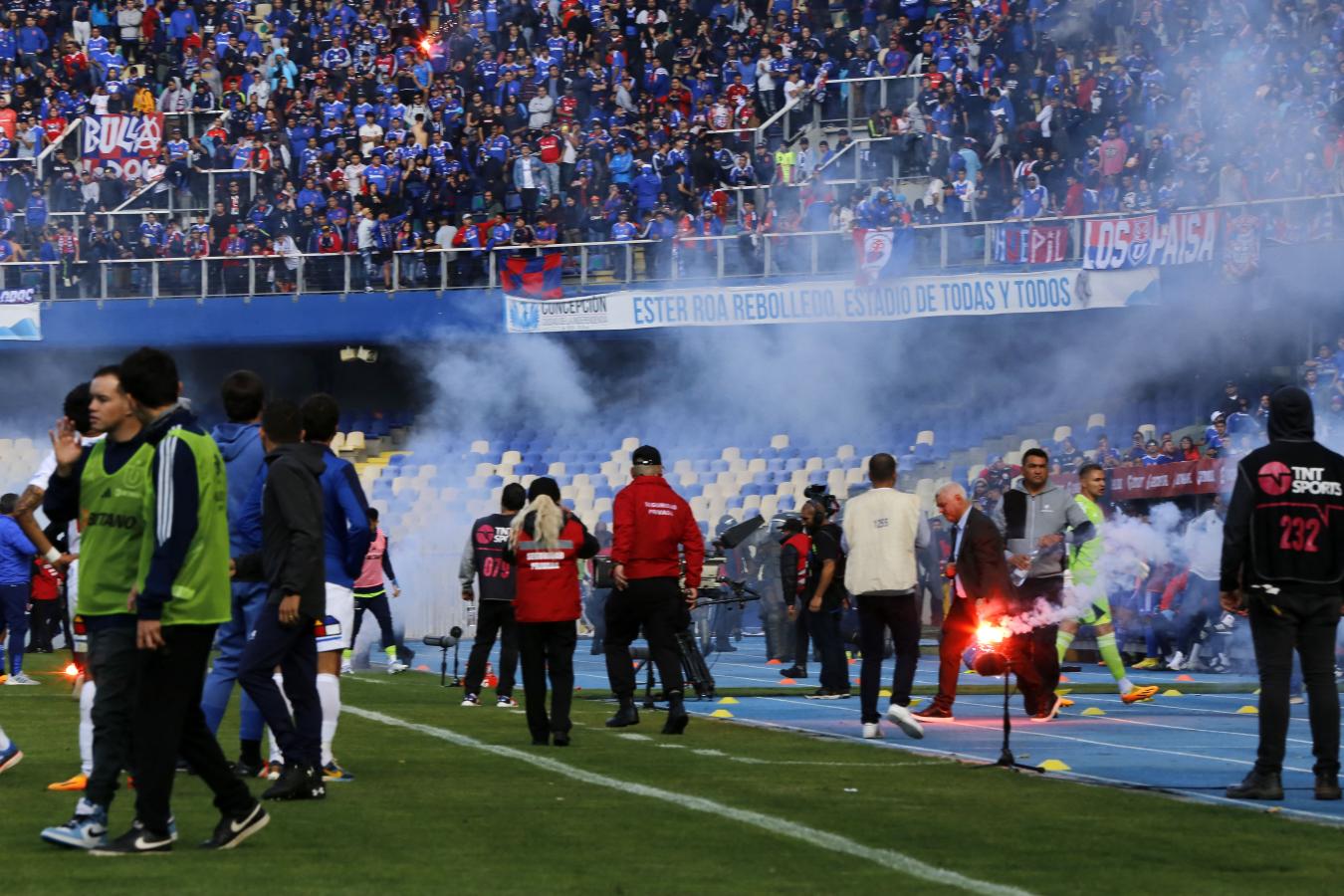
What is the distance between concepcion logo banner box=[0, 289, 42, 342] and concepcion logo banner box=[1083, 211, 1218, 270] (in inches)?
709

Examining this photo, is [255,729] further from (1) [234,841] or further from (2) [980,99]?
(2) [980,99]

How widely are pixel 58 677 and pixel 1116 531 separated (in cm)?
1150

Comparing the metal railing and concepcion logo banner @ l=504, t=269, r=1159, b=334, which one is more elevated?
the metal railing

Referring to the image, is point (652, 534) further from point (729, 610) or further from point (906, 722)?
point (729, 610)

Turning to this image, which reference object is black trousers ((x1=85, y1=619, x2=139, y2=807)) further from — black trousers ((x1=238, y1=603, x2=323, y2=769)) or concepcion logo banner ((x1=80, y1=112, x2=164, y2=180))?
concepcion logo banner ((x1=80, y1=112, x2=164, y2=180))

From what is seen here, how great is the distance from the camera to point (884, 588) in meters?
14.0

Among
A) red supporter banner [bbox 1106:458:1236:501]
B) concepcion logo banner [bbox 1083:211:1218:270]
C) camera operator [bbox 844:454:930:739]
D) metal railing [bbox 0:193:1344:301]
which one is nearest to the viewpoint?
camera operator [bbox 844:454:930:739]

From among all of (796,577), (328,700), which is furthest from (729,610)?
(328,700)

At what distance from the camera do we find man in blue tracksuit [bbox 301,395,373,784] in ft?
35.1

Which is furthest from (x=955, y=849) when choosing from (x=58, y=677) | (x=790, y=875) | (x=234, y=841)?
(x=58, y=677)

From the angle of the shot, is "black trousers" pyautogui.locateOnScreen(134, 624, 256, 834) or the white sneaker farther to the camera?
the white sneaker

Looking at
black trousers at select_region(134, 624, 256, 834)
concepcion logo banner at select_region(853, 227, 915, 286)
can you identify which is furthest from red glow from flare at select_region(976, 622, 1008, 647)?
concepcion logo banner at select_region(853, 227, 915, 286)

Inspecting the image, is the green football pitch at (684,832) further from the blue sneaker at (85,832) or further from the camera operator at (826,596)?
the camera operator at (826,596)

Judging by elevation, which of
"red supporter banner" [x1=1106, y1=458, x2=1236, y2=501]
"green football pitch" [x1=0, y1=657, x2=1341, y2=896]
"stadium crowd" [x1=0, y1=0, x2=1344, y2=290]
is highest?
"stadium crowd" [x1=0, y1=0, x2=1344, y2=290]
